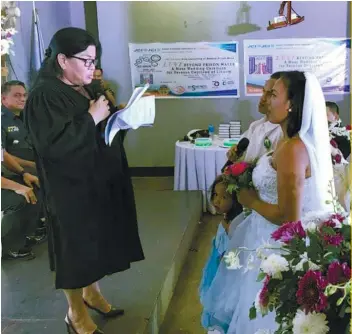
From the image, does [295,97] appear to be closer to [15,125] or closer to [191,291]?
[191,291]

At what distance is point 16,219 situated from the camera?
2.72 m

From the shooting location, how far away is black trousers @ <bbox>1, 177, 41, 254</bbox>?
260 centimetres

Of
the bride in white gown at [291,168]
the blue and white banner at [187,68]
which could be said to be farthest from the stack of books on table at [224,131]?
the bride in white gown at [291,168]

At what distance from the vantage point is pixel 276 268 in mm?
799

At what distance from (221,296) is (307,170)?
0.59m

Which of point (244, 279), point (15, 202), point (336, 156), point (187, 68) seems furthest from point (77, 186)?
point (187, 68)

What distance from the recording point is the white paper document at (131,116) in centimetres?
150

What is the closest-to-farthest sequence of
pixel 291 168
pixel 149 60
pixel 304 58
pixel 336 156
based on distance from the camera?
pixel 291 168
pixel 336 156
pixel 304 58
pixel 149 60

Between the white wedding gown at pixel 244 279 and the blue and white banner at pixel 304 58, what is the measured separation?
124 inches

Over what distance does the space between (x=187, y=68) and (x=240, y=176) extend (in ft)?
10.7

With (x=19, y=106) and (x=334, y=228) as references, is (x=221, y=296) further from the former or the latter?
(x=19, y=106)

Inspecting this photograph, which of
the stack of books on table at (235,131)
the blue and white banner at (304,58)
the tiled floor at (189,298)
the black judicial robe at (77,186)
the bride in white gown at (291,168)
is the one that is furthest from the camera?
the blue and white banner at (304,58)

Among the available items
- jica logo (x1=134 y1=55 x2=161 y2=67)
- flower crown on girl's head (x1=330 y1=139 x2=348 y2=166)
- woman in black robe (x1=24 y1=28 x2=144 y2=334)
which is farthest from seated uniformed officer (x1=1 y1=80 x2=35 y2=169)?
jica logo (x1=134 y1=55 x2=161 y2=67)

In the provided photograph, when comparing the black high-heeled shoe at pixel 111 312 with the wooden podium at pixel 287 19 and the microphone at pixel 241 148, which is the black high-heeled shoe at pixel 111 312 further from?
the wooden podium at pixel 287 19
